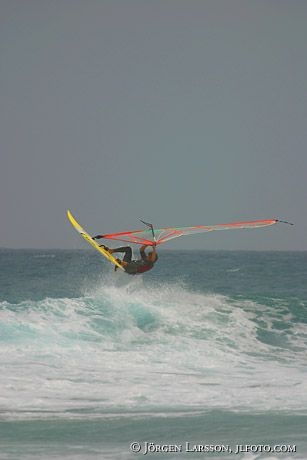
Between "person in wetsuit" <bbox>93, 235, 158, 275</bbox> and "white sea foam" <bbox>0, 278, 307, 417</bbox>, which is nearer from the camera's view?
"white sea foam" <bbox>0, 278, 307, 417</bbox>

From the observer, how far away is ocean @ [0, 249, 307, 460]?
930 centimetres

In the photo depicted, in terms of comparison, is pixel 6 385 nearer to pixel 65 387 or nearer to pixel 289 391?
pixel 65 387

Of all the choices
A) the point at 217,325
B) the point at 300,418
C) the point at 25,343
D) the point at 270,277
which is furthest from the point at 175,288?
the point at 270,277

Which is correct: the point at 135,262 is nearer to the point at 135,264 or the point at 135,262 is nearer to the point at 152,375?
the point at 135,264

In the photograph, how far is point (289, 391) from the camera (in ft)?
39.9

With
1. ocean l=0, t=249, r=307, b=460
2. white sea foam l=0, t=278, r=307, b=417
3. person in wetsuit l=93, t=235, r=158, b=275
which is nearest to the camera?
ocean l=0, t=249, r=307, b=460

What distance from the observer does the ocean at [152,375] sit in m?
9.30

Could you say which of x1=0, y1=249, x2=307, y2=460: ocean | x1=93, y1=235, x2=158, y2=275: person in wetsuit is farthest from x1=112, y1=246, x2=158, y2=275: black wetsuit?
x1=0, y1=249, x2=307, y2=460: ocean

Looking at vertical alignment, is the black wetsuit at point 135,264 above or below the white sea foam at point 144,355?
above

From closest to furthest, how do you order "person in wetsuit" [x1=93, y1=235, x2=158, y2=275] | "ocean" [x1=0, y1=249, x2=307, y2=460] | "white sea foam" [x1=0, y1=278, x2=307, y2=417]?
"ocean" [x1=0, y1=249, x2=307, y2=460] → "white sea foam" [x1=0, y1=278, x2=307, y2=417] → "person in wetsuit" [x1=93, y1=235, x2=158, y2=275]

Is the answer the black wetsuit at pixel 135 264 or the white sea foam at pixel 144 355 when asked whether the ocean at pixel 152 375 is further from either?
the black wetsuit at pixel 135 264

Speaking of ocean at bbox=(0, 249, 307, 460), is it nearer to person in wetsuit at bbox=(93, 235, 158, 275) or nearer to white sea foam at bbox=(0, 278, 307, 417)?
white sea foam at bbox=(0, 278, 307, 417)

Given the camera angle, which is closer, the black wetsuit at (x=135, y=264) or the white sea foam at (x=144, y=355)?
the white sea foam at (x=144, y=355)

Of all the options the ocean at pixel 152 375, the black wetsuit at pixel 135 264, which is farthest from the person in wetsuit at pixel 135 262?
the ocean at pixel 152 375
